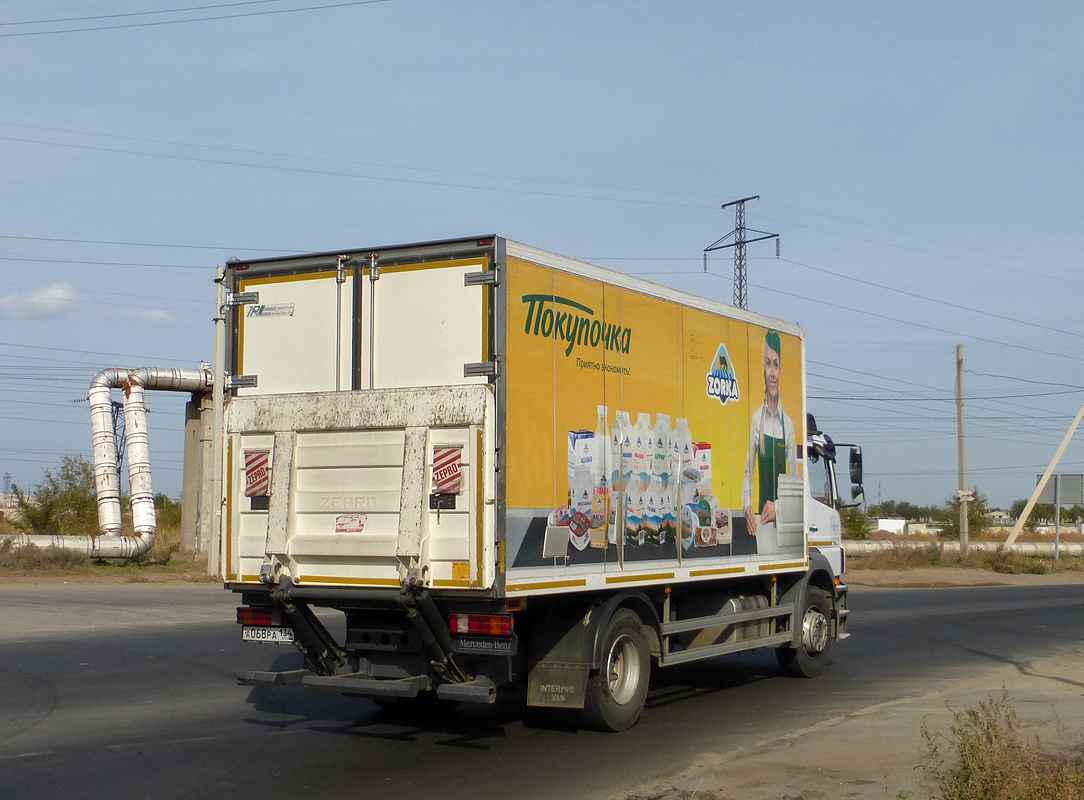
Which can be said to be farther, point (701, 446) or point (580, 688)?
point (701, 446)

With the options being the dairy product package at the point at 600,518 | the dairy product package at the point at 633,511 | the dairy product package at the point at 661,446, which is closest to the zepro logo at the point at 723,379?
the dairy product package at the point at 661,446

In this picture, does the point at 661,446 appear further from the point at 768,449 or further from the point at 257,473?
the point at 257,473

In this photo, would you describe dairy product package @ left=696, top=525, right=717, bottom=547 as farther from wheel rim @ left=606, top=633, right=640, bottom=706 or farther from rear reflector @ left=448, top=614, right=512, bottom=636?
rear reflector @ left=448, top=614, right=512, bottom=636

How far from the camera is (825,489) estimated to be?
13.6m

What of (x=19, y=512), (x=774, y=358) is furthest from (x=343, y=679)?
(x=19, y=512)

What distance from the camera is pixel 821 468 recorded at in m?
13.6

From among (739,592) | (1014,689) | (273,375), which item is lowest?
(1014,689)

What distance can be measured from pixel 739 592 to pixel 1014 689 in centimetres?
298

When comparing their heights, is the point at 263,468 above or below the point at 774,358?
below

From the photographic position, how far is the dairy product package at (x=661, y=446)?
32.2 ft

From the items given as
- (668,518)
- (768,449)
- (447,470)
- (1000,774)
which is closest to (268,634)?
A: (447,470)

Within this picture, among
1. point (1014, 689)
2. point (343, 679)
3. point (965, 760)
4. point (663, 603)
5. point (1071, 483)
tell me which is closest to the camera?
point (965, 760)

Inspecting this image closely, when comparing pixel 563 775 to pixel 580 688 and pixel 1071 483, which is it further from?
pixel 1071 483

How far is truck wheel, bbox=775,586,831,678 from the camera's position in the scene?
41.0 feet
